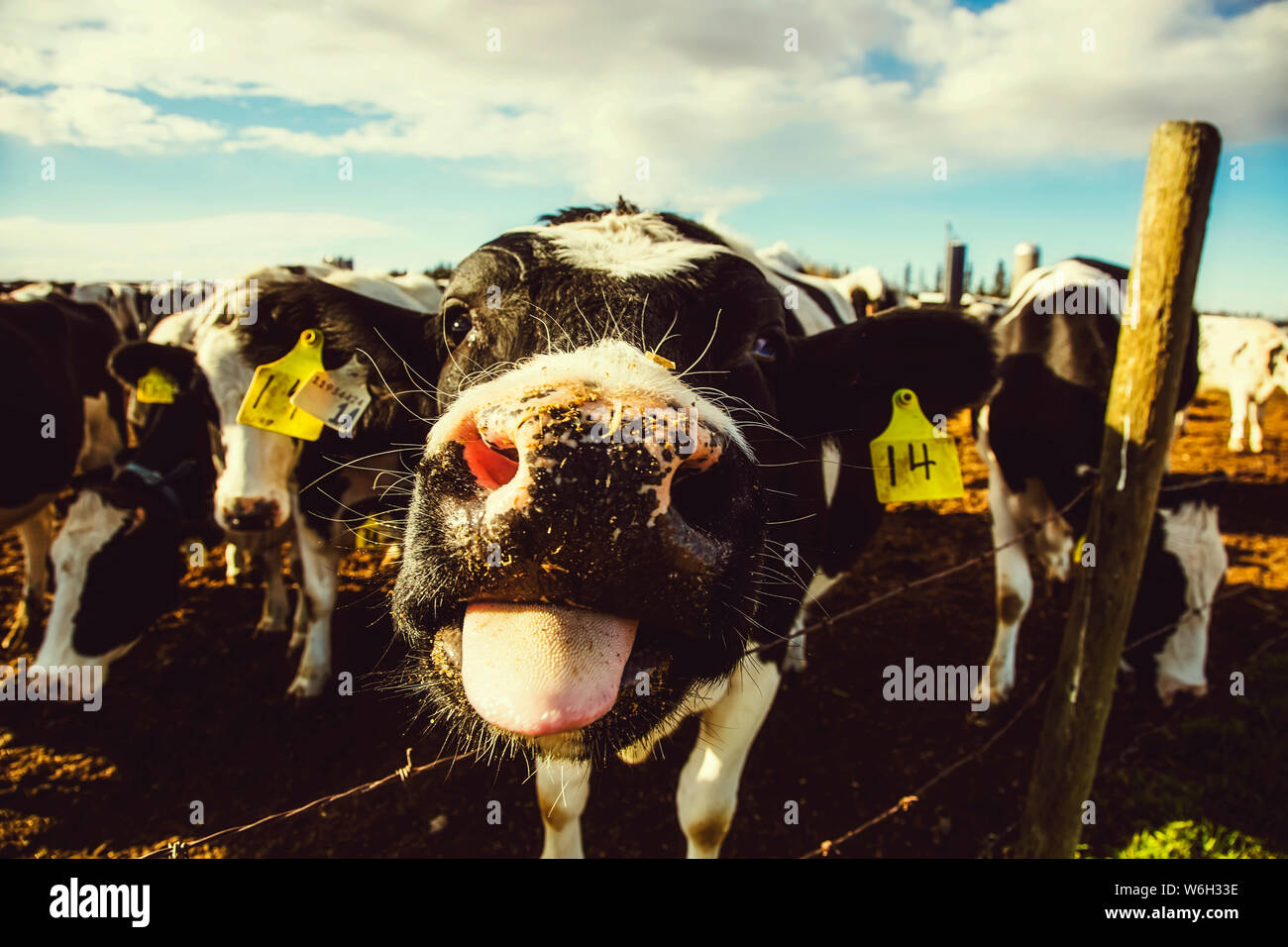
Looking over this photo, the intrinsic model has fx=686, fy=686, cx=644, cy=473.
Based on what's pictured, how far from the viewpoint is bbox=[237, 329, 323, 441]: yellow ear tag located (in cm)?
254

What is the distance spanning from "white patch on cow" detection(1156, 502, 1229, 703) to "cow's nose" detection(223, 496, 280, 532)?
4.50 m

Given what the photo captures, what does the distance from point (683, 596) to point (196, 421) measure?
4.62m

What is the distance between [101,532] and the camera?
3646mm

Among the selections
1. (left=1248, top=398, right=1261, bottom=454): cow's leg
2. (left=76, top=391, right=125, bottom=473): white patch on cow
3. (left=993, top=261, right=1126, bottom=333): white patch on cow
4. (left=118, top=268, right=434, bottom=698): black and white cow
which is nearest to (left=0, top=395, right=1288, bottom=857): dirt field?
(left=118, top=268, right=434, bottom=698): black and white cow

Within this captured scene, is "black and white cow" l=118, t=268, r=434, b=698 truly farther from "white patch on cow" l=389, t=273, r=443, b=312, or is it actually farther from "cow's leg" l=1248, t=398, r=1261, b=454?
"cow's leg" l=1248, t=398, r=1261, b=454

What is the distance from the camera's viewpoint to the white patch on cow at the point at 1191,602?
3121 mm

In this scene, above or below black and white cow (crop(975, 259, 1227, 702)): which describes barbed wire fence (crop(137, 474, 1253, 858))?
below

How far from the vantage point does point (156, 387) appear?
4367 millimetres

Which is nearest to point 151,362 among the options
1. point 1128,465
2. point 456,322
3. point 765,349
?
point 456,322

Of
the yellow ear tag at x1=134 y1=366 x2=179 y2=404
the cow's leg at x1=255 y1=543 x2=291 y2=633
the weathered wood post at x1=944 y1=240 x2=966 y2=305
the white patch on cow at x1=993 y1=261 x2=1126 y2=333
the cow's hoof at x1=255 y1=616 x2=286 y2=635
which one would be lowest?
the cow's hoof at x1=255 y1=616 x2=286 y2=635

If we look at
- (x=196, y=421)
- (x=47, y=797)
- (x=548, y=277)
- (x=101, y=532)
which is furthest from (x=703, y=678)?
(x=196, y=421)

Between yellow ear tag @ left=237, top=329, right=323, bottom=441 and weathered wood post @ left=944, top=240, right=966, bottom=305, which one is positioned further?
weathered wood post @ left=944, top=240, right=966, bottom=305

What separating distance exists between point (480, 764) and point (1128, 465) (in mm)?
3313
